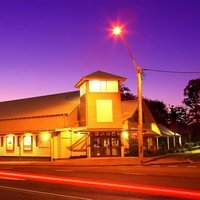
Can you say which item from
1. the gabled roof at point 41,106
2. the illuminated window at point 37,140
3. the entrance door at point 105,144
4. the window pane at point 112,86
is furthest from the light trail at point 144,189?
the illuminated window at point 37,140

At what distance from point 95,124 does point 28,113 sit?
927 cm

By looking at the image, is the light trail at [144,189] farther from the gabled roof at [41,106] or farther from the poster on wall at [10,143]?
the poster on wall at [10,143]

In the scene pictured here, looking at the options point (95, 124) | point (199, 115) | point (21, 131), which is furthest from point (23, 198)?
point (199, 115)

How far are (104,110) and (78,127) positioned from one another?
2969mm

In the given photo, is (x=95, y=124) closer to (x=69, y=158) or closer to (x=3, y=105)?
(x=69, y=158)

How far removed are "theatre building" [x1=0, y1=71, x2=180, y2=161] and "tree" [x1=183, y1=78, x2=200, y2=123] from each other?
108 ft

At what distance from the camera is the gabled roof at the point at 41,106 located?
42062 millimetres

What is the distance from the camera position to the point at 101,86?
39.4 meters

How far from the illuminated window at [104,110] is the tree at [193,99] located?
129 feet

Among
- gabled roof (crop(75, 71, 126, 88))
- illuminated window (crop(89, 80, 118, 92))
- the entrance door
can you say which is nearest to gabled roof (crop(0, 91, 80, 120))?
illuminated window (crop(89, 80, 118, 92))

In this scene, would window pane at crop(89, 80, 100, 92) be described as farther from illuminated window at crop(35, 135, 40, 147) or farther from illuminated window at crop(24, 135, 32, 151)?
illuminated window at crop(24, 135, 32, 151)

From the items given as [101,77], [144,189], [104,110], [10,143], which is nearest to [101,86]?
[101,77]

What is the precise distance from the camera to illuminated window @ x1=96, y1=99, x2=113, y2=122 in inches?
1535

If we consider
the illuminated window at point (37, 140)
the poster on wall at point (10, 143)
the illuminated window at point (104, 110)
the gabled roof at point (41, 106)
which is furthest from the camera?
the poster on wall at point (10, 143)
